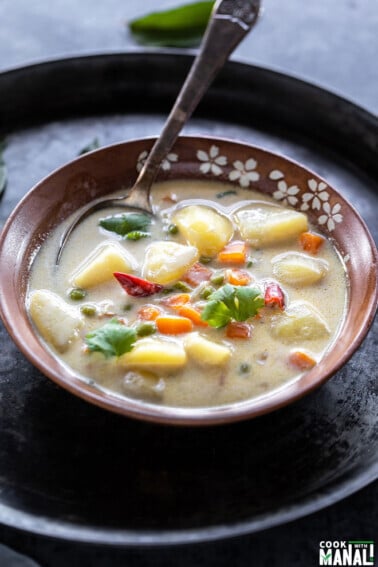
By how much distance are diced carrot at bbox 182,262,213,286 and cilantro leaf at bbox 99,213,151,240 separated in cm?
34

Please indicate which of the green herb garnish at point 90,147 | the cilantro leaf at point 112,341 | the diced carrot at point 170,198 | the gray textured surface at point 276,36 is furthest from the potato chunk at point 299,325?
the gray textured surface at point 276,36

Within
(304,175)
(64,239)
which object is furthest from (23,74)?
(304,175)

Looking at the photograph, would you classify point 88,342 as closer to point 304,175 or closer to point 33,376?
point 33,376

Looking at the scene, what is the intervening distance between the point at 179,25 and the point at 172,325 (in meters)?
2.64

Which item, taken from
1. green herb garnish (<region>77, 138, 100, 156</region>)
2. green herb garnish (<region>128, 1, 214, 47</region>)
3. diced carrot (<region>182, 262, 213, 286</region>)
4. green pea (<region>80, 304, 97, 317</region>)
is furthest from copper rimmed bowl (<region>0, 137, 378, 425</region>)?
green herb garnish (<region>128, 1, 214, 47</region>)

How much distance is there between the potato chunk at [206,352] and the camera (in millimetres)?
2777

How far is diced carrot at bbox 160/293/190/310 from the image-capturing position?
2.99 metres

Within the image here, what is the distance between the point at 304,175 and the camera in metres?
3.39

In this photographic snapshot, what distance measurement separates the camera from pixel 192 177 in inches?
141

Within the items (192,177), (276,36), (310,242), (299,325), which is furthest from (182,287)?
(276,36)

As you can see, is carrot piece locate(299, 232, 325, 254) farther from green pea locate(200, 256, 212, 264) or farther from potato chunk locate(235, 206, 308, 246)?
green pea locate(200, 256, 212, 264)

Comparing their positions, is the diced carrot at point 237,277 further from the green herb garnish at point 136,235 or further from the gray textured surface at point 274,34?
the gray textured surface at point 274,34

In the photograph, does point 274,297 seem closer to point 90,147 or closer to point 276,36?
point 90,147

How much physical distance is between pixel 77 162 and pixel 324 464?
1683 millimetres
